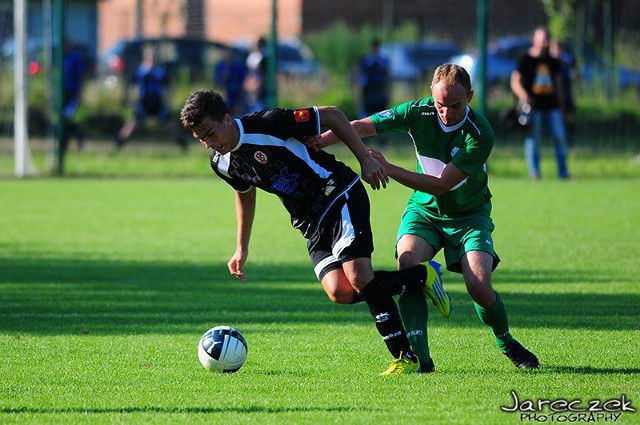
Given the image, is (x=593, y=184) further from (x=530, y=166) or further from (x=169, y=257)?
(x=169, y=257)

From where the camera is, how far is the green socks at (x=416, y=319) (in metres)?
6.05

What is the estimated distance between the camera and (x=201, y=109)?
5734 millimetres

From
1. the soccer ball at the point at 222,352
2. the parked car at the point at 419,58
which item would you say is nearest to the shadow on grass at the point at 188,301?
the soccer ball at the point at 222,352

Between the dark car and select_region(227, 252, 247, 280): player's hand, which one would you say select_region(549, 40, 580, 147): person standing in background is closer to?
the dark car

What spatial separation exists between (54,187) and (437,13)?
15716 mm

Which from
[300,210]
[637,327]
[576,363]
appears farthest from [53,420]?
[637,327]

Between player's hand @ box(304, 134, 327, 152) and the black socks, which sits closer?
the black socks

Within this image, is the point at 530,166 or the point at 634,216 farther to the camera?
the point at 530,166

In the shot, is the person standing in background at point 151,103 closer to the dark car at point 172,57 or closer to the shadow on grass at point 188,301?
the dark car at point 172,57

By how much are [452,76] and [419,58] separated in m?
17.8

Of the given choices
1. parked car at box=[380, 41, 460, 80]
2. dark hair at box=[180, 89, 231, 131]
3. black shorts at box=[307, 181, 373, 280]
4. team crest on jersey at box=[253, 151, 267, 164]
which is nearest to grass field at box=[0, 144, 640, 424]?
black shorts at box=[307, 181, 373, 280]

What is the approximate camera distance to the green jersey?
6.27 metres

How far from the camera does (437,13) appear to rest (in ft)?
98.1

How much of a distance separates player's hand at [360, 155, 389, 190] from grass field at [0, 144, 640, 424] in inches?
40.8
